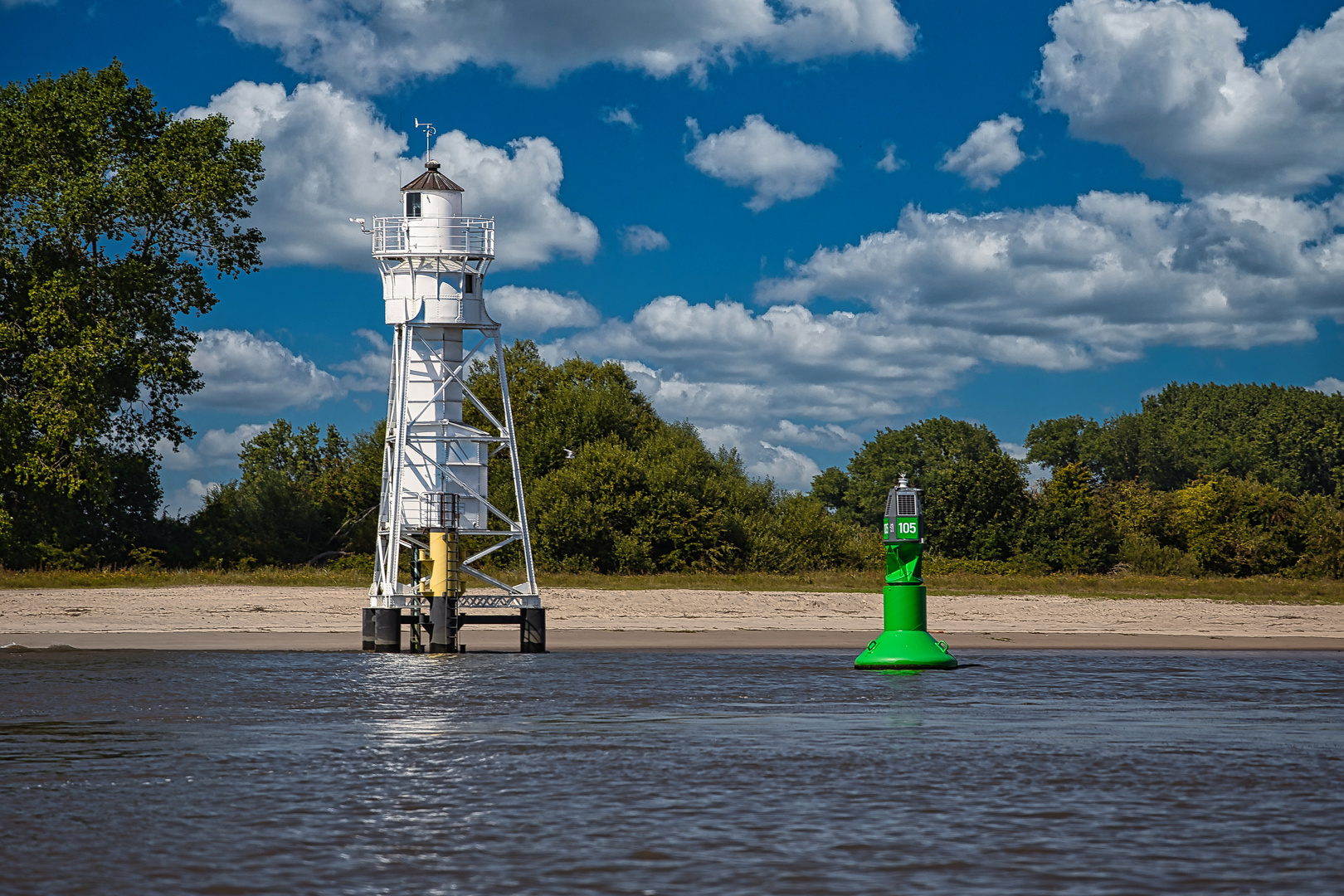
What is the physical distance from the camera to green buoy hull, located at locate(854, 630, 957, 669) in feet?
74.2

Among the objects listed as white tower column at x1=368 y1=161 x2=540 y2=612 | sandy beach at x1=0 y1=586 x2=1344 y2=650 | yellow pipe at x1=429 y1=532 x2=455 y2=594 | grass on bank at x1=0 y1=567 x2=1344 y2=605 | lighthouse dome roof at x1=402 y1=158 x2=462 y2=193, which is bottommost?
sandy beach at x1=0 y1=586 x2=1344 y2=650

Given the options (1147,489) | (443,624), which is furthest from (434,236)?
(1147,489)

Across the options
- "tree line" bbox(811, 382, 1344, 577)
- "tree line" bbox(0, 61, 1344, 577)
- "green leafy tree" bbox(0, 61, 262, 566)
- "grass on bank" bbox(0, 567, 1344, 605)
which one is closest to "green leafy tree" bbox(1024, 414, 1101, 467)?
"tree line" bbox(811, 382, 1344, 577)

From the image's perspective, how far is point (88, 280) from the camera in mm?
43906

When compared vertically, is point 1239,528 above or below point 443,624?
above

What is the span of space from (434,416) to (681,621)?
37.1ft

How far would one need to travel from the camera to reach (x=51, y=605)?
122 feet

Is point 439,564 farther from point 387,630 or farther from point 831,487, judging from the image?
point 831,487

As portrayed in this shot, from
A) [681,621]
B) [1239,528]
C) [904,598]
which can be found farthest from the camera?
[1239,528]

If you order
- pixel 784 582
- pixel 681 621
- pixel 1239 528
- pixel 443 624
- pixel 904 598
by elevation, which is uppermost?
pixel 1239 528

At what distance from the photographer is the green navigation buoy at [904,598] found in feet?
71.5

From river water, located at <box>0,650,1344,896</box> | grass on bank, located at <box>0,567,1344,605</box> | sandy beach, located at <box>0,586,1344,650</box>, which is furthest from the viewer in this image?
grass on bank, located at <box>0,567,1344,605</box>

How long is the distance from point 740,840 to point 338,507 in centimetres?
5239

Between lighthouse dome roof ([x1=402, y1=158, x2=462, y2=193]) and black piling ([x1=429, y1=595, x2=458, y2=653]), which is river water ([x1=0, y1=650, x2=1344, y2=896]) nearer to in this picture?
black piling ([x1=429, y1=595, x2=458, y2=653])
